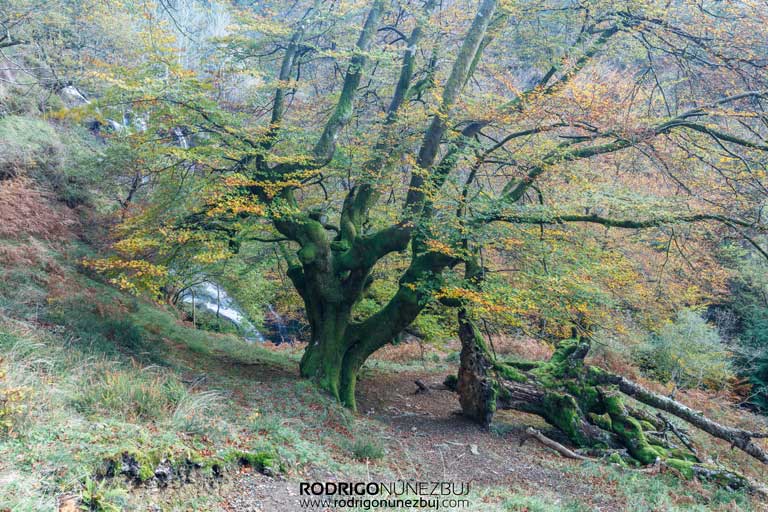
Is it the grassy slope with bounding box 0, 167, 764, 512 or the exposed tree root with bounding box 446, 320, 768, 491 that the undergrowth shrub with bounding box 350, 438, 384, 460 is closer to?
the grassy slope with bounding box 0, 167, 764, 512

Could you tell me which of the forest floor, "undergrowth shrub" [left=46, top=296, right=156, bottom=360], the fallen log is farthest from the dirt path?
"undergrowth shrub" [left=46, top=296, right=156, bottom=360]

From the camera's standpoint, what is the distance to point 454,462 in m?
6.80

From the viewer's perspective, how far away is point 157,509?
3510 mm

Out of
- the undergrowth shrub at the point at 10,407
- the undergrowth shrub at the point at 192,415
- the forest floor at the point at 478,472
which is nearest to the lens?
the undergrowth shrub at the point at 10,407

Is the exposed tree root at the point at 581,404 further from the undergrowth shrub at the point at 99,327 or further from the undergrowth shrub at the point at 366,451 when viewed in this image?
the undergrowth shrub at the point at 99,327

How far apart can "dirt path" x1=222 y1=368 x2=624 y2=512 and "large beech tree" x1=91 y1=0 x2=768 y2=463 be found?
0.74 m

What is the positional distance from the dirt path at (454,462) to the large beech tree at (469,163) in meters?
0.74

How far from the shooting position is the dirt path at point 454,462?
4.39m

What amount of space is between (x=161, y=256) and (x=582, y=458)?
7.68 m

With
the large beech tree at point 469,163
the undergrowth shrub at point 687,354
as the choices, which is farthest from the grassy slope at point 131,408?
the undergrowth shrub at point 687,354

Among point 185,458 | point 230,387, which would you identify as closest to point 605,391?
point 230,387

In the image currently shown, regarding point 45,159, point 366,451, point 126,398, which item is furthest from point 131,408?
point 45,159

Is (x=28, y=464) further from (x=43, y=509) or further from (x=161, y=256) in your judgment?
(x=161, y=256)

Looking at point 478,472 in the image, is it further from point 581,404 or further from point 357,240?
point 357,240
